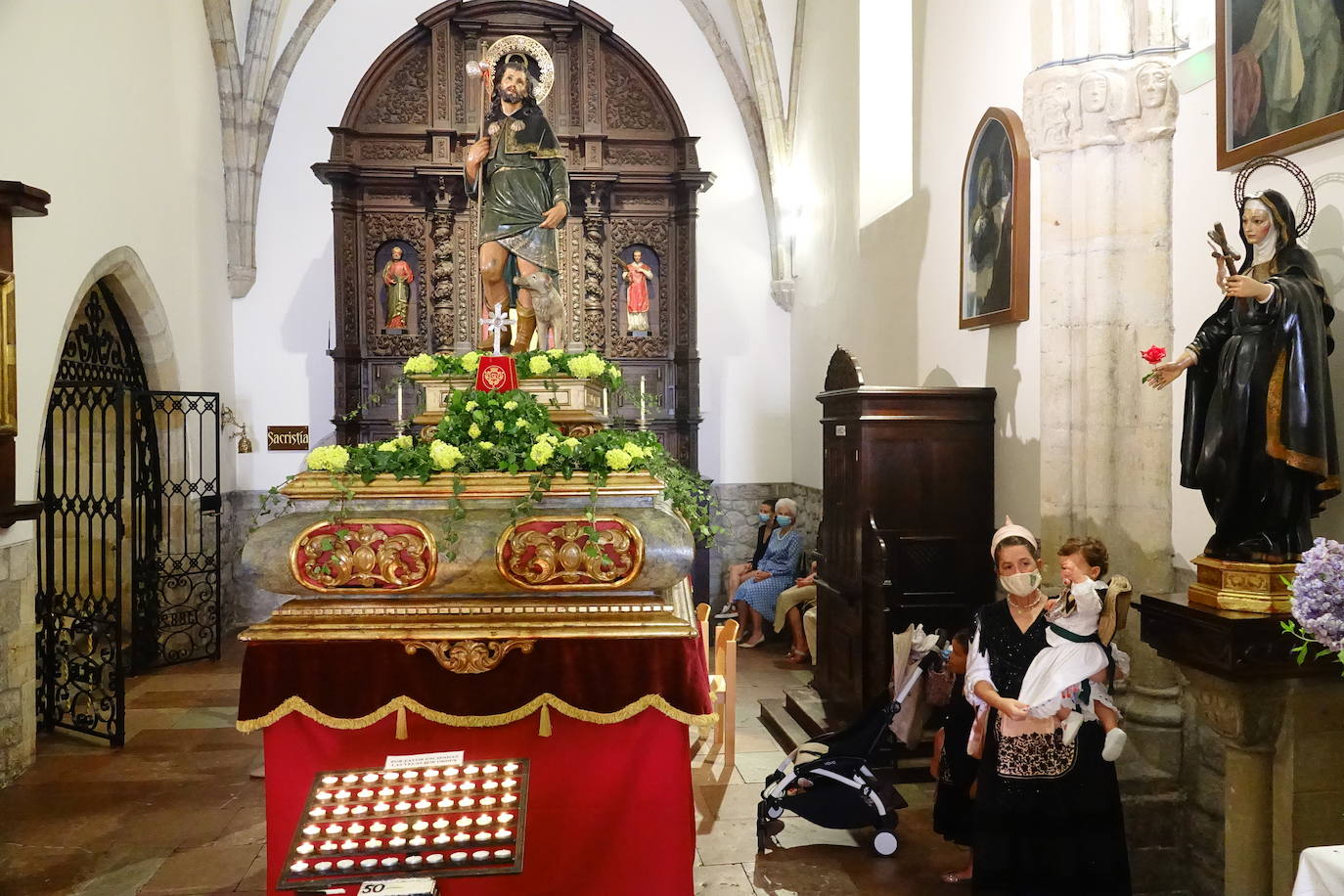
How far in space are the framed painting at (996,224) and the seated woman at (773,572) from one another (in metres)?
2.85

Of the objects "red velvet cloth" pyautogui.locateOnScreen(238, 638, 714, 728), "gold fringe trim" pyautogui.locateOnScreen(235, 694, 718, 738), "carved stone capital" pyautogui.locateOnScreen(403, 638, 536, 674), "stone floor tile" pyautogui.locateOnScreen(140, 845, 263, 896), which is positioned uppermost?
"carved stone capital" pyautogui.locateOnScreen(403, 638, 536, 674)

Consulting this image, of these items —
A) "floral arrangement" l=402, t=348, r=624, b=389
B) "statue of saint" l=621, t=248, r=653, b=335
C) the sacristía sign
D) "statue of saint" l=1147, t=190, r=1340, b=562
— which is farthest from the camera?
"statue of saint" l=621, t=248, r=653, b=335

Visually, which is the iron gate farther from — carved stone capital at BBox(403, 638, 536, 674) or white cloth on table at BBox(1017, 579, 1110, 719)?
white cloth on table at BBox(1017, 579, 1110, 719)

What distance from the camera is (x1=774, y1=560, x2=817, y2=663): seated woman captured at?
789 centimetres

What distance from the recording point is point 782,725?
602cm

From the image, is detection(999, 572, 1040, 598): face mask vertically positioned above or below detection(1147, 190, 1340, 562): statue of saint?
below

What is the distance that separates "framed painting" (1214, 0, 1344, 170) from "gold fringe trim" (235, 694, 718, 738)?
113 inches

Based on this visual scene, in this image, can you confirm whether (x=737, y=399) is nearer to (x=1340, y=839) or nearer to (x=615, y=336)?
(x=615, y=336)

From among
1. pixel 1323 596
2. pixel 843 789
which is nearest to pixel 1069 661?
pixel 843 789

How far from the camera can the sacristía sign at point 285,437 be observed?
31.6ft

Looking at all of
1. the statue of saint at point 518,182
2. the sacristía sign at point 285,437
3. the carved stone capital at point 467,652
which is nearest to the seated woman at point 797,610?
the statue of saint at point 518,182

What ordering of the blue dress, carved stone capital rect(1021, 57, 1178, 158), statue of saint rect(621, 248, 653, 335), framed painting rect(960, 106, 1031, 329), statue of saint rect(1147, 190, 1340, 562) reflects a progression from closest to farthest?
1. statue of saint rect(1147, 190, 1340, 562)
2. carved stone capital rect(1021, 57, 1178, 158)
3. framed painting rect(960, 106, 1031, 329)
4. the blue dress
5. statue of saint rect(621, 248, 653, 335)

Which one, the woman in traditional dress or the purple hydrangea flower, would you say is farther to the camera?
the woman in traditional dress

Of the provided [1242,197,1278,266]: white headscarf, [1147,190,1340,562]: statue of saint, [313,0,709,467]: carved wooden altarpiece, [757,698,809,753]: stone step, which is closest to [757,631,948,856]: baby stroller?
[757,698,809,753]: stone step
